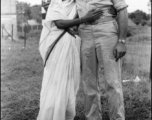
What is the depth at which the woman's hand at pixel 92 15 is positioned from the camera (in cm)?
276

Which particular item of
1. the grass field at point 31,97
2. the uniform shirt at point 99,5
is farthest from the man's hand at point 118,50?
the grass field at point 31,97

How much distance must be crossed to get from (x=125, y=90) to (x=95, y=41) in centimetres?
195

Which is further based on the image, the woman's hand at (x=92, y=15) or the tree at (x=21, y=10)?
the tree at (x=21, y=10)

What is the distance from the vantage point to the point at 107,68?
285 cm

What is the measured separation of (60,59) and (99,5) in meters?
0.69

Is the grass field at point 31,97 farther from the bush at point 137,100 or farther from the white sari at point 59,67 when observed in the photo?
the white sari at point 59,67

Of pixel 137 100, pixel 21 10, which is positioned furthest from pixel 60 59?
pixel 21 10

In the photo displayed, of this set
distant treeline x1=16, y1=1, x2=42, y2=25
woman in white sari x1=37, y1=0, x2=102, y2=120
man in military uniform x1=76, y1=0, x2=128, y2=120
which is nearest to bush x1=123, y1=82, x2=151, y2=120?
man in military uniform x1=76, y1=0, x2=128, y2=120

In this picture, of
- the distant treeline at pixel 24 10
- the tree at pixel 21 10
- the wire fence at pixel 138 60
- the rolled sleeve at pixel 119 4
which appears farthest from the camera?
the distant treeline at pixel 24 10

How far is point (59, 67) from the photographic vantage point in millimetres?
2852

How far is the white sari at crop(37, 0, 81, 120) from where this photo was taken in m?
2.83

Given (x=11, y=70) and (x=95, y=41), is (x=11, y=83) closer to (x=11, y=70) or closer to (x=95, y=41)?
(x=11, y=70)

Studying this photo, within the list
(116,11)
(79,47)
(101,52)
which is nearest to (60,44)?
(79,47)

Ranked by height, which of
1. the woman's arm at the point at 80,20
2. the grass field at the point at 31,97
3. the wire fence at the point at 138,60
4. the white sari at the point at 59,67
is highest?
the woman's arm at the point at 80,20
